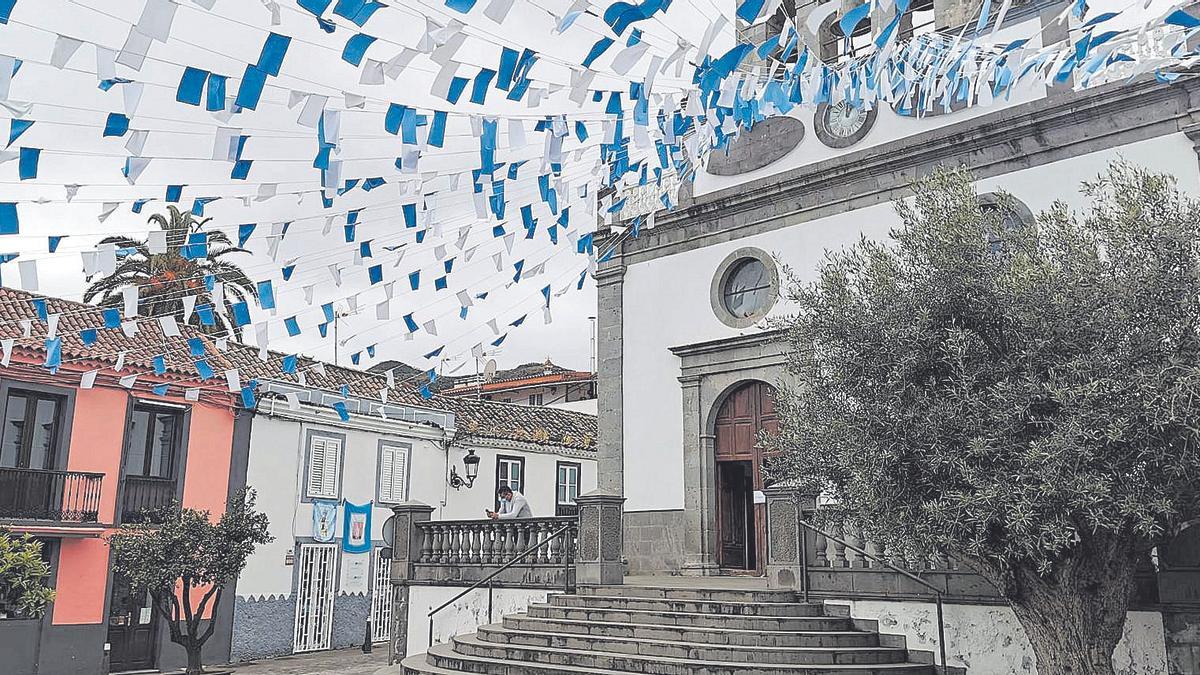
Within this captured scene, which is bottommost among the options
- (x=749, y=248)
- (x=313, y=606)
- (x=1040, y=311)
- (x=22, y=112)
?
(x=313, y=606)

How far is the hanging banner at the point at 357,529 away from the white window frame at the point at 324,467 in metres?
0.55

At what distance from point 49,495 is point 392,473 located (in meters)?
7.48

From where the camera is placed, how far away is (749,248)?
1478 centimetres

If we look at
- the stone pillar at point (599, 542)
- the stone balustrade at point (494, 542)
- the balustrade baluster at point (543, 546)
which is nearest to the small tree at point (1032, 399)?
the stone pillar at point (599, 542)

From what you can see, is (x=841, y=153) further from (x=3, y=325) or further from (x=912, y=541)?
(x=3, y=325)

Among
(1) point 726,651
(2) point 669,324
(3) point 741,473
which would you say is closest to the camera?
(1) point 726,651

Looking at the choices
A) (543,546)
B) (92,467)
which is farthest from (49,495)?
(543,546)

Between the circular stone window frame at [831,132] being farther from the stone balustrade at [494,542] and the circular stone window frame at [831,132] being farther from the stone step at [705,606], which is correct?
the stone step at [705,606]

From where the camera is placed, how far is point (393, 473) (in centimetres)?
2261

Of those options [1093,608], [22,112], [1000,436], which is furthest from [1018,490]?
[22,112]

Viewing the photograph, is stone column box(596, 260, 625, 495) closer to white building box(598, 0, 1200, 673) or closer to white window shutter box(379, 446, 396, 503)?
white building box(598, 0, 1200, 673)

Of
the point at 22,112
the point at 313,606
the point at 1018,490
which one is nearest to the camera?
the point at 22,112

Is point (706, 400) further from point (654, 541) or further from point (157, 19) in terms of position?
point (157, 19)

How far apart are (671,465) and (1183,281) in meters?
8.71
